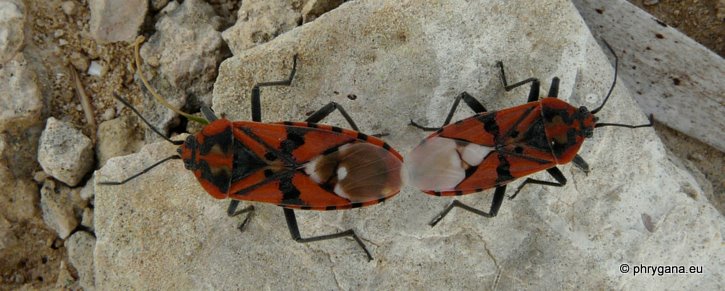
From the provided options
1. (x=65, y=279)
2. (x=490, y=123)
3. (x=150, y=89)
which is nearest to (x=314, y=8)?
(x=150, y=89)

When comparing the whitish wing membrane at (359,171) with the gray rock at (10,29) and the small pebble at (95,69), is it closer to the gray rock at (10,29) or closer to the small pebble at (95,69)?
the small pebble at (95,69)

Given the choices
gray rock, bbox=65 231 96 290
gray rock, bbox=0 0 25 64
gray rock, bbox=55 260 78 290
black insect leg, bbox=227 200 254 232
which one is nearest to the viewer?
black insect leg, bbox=227 200 254 232

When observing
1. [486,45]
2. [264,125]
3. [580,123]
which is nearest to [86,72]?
[264,125]

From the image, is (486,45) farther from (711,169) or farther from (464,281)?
(711,169)

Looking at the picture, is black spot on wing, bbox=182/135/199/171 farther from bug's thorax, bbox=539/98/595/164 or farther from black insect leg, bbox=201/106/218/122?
bug's thorax, bbox=539/98/595/164

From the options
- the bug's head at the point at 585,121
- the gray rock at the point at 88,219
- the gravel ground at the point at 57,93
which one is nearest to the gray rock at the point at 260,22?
the gravel ground at the point at 57,93

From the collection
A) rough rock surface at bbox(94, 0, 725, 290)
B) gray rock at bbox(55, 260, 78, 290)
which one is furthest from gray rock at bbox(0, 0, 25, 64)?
gray rock at bbox(55, 260, 78, 290)

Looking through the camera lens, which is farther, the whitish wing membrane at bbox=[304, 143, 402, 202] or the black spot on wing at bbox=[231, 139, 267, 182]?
the black spot on wing at bbox=[231, 139, 267, 182]

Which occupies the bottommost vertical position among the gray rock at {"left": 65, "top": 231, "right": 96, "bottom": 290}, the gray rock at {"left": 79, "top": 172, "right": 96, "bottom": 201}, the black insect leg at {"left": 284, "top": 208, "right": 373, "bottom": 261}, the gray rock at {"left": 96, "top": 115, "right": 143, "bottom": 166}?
the gray rock at {"left": 65, "top": 231, "right": 96, "bottom": 290}
